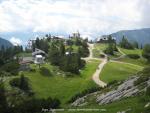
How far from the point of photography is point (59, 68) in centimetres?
16225

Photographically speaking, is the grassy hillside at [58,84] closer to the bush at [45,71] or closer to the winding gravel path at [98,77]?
the bush at [45,71]

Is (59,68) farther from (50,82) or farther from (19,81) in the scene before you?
(19,81)

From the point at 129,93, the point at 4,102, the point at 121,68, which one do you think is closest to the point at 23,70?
the point at 121,68

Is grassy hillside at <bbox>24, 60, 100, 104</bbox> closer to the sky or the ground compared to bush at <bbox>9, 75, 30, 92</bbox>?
closer to the ground

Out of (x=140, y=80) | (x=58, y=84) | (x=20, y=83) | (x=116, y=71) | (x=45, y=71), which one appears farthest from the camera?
(x=116, y=71)

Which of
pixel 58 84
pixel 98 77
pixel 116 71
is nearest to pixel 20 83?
pixel 58 84

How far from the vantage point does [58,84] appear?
137 m

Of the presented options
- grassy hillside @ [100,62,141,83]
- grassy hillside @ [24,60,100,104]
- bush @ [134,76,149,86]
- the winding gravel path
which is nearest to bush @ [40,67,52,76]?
grassy hillside @ [24,60,100,104]

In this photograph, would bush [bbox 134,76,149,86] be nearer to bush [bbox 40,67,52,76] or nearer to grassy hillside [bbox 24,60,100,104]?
grassy hillside [bbox 24,60,100,104]

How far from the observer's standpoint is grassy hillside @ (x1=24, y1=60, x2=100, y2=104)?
401 ft

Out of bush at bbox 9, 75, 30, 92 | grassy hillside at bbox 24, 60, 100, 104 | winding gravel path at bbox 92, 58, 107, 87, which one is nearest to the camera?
grassy hillside at bbox 24, 60, 100, 104

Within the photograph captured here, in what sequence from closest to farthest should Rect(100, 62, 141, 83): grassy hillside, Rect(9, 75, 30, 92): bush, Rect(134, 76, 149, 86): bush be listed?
Rect(134, 76, 149, 86): bush < Rect(9, 75, 30, 92): bush < Rect(100, 62, 141, 83): grassy hillside

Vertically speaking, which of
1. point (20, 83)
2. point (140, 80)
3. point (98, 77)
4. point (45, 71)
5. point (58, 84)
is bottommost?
point (58, 84)

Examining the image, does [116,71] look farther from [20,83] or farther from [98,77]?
[20,83]
